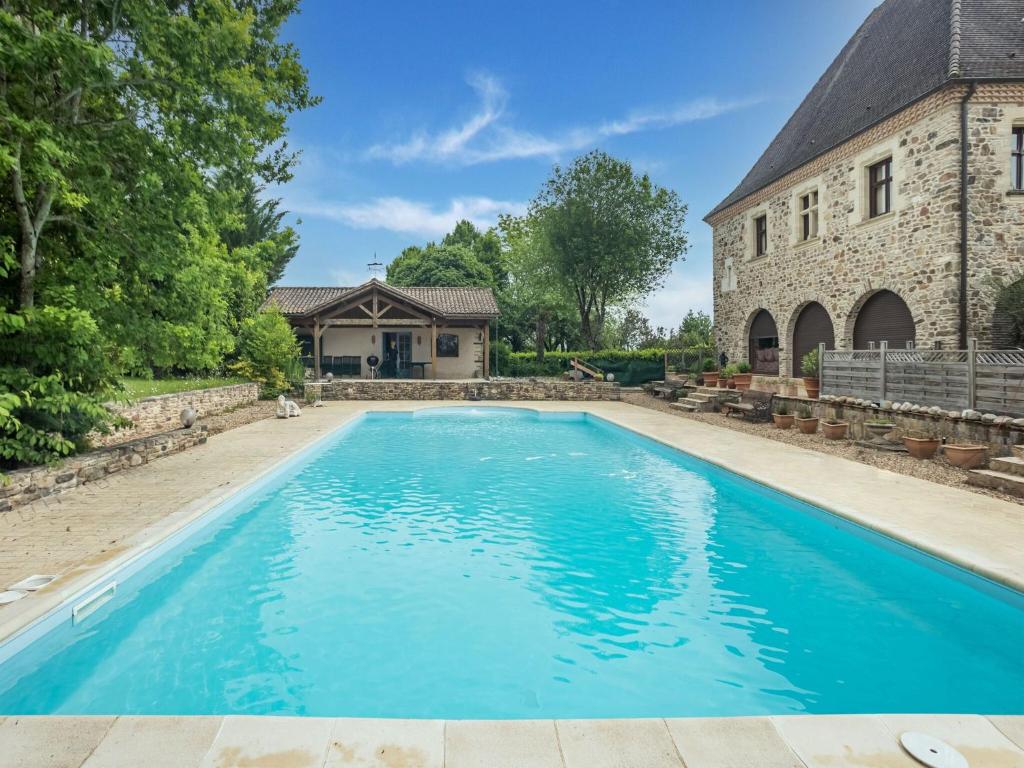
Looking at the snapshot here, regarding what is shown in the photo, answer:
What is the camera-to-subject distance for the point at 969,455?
8.67 meters

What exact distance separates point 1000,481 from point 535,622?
6517 mm

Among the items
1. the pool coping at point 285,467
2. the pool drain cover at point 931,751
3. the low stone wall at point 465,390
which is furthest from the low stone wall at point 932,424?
the low stone wall at point 465,390

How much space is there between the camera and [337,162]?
32.1 metres

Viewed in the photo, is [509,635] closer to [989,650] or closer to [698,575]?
[698,575]

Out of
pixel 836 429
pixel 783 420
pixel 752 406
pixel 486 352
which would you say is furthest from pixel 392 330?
pixel 836 429

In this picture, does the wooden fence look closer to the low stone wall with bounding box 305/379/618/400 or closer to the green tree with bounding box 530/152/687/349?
the low stone wall with bounding box 305/379/618/400

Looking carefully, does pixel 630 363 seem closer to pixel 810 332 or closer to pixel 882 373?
pixel 810 332

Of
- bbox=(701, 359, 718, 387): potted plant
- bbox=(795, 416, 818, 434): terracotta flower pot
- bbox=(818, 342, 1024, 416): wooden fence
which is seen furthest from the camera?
bbox=(701, 359, 718, 387): potted plant

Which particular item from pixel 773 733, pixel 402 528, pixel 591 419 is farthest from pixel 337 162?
pixel 773 733

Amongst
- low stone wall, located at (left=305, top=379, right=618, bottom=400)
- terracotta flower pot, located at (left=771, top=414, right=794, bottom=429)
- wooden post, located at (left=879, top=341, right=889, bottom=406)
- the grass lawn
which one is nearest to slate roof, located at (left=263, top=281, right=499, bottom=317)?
low stone wall, located at (left=305, top=379, right=618, bottom=400)

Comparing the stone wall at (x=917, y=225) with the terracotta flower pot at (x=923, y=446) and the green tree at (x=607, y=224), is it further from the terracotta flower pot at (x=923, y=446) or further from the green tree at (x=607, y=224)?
the green tree at (x=607, y=224)

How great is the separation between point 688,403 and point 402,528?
44.2 ft

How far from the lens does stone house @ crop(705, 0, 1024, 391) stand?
12117 mm

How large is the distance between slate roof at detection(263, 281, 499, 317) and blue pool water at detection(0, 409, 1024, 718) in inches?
772
